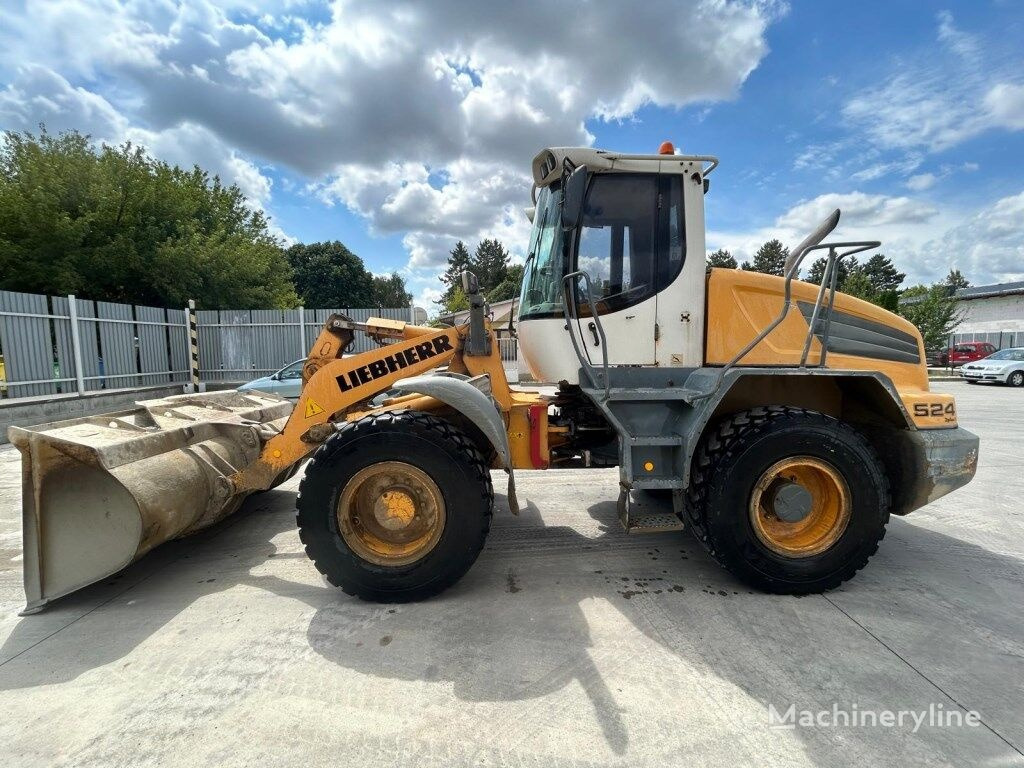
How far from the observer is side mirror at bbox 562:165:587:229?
267 centimetres

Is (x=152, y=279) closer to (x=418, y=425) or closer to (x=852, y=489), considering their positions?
(x=418, y=425)

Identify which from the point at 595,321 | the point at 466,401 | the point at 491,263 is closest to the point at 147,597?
the point at 466,401

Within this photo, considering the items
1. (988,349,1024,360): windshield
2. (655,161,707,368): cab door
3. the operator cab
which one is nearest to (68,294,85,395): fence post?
the operator cab

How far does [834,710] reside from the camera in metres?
2.08

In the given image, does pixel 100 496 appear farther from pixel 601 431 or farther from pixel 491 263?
pixel 491 263

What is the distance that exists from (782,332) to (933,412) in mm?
1072

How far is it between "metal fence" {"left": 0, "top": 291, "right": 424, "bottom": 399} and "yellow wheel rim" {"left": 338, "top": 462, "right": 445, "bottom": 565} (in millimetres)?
1723

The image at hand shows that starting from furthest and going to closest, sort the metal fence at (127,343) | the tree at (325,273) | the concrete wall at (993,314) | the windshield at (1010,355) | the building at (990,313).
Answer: the tree at (325,273) < the concrete wall at (993,314) < the building at (990,313) < the windshield at (1010,355) < the metal fence at (127,343)

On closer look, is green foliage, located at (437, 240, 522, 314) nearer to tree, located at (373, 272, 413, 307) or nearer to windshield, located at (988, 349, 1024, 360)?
tree, located at (373, 272, 413, 307)

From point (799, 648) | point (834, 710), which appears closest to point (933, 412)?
point (799, 648)

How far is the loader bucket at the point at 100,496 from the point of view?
111 inches

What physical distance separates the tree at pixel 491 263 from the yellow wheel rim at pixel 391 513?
56.3 meters

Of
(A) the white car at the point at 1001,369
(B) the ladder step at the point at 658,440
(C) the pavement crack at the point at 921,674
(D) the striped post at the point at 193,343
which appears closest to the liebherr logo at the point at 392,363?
(B) the ladder step at the point at 658,440

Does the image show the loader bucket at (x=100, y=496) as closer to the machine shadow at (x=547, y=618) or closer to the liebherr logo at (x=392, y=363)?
the machine shadow at (x=547, y=618)
